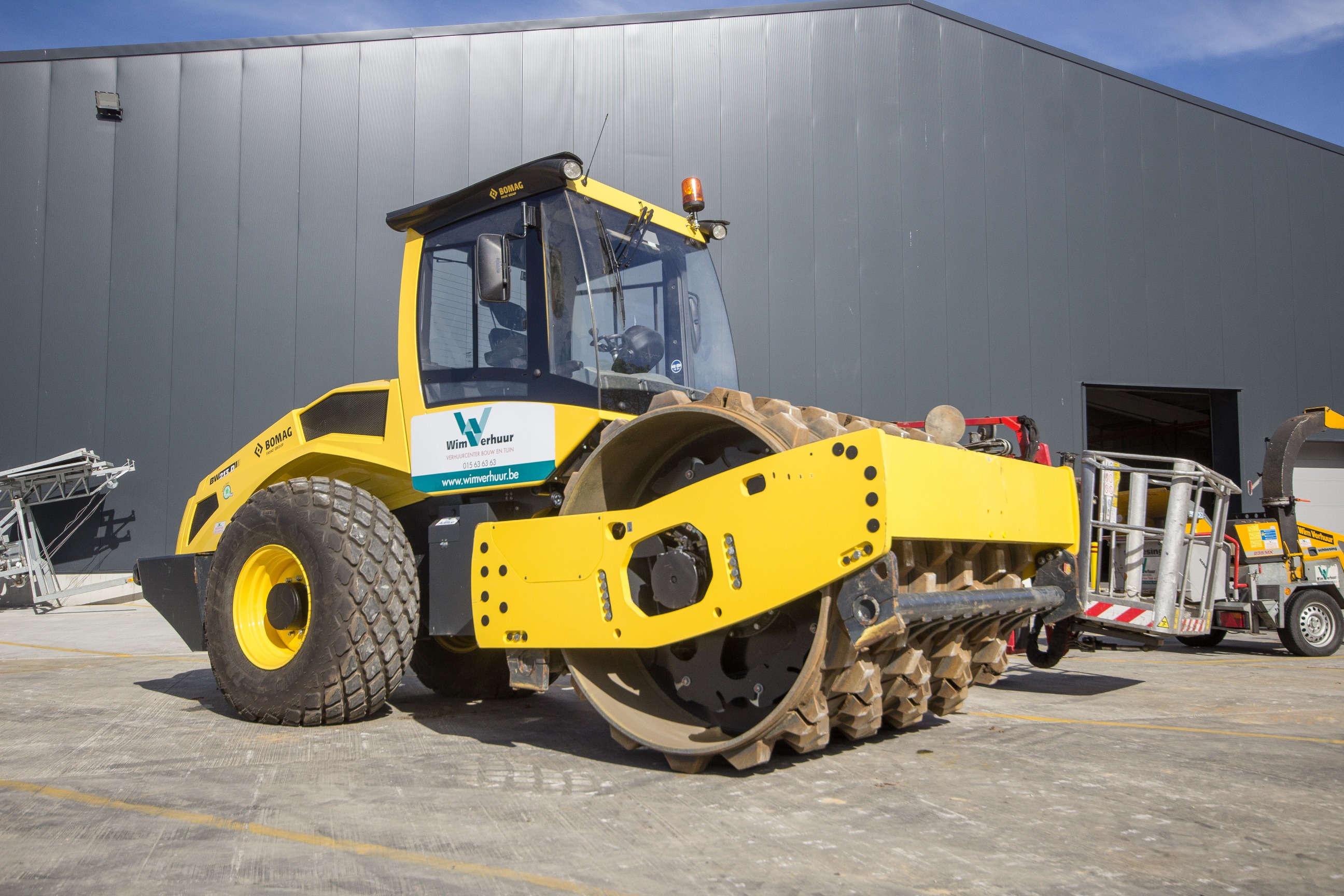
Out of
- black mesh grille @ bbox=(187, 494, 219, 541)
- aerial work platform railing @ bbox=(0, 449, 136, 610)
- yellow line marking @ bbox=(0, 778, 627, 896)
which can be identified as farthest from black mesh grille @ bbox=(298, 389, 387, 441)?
aerial work platform railing @ bbox=(0, 449, 136, 610)

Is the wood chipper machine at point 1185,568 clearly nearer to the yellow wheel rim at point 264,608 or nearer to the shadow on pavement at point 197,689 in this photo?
the yellow wheel rim at point 264,608

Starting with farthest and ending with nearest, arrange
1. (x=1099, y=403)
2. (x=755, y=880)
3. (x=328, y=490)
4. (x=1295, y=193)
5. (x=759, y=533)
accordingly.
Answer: (x=1099, y=403) < (x=1295, y=193) < (x=328, y=490) < (x=759, y=533) < (x=755, y=880)

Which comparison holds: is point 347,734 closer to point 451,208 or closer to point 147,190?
point 451,208

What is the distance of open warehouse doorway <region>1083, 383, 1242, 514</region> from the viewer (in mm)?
16719

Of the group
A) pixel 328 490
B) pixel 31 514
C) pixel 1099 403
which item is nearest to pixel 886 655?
pixel 328 490

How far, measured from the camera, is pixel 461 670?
6.00 m

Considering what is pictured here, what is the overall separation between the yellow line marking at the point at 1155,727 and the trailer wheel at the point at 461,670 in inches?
109

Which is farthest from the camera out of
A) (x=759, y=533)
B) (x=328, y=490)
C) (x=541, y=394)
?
(x=328, y=490)

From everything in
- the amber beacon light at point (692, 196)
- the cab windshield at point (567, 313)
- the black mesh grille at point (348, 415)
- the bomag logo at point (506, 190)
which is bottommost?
the black mesh grille at point (348, 415)

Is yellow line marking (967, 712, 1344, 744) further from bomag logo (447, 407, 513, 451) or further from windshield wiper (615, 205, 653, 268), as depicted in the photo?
windshield wiper (615, 205, 653, 268)

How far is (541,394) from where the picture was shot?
450 cm

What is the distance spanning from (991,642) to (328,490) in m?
3.29

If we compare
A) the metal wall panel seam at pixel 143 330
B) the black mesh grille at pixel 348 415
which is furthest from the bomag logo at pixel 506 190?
the metal wall panel seam at pixel 143 330

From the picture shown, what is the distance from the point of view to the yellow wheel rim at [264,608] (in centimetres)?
520
